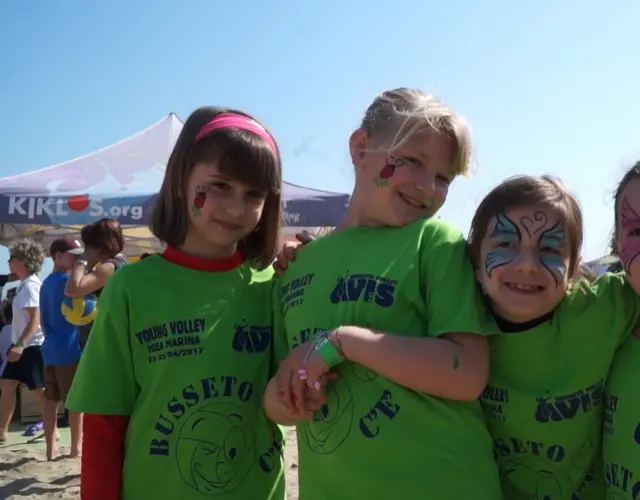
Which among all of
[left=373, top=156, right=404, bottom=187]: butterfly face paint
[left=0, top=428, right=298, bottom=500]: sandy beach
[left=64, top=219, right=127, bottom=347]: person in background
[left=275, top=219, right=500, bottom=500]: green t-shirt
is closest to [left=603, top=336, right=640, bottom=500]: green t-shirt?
[left=275, top=219, right=500, bottom=500]: green t-shirt

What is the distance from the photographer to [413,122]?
63.2 inches

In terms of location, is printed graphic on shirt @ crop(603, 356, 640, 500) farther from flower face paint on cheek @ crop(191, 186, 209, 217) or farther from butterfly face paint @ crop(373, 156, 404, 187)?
flower face paint on cheek @ crop(191, 186, 209, 217)

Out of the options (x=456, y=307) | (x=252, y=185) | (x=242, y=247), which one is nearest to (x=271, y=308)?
(x=242, y=247)

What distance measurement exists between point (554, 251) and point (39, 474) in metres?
4.90

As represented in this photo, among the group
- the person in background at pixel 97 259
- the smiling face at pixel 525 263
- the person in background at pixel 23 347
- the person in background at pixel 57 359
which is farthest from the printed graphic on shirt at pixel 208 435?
the person in background at pixel 23 347

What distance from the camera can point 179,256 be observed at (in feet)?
5.93

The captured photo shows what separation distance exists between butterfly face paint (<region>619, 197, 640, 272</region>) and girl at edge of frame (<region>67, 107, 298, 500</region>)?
36.6 inches

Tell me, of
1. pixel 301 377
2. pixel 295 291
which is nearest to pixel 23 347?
pixel 295 291

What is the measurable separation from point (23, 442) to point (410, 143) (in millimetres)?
6049

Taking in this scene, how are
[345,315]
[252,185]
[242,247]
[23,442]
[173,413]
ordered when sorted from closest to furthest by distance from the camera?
[345,315], [173,413], [252,185], [242,247], [23,442]

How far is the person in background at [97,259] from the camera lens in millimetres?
5109

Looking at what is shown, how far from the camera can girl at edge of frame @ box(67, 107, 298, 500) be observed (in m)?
1.64

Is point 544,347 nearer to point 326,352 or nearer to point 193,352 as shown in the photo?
point 326,352

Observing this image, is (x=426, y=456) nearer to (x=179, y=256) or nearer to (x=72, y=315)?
(x=179, y=256)
